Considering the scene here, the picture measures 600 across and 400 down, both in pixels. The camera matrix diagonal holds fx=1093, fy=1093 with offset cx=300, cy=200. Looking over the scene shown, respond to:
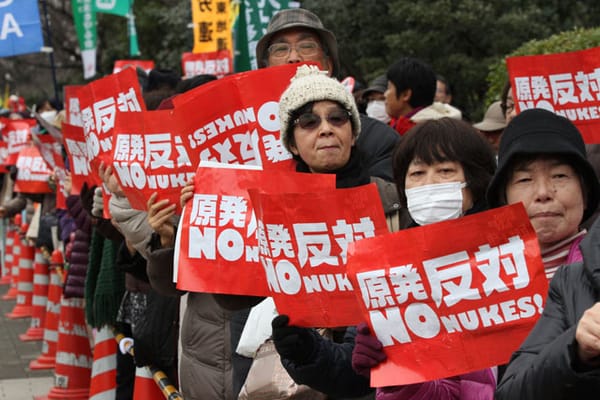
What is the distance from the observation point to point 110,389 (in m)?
7.53

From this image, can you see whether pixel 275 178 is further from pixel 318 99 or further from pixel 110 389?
pixel 110 389

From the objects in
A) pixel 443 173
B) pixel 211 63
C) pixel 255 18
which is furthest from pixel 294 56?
pixel 211 63

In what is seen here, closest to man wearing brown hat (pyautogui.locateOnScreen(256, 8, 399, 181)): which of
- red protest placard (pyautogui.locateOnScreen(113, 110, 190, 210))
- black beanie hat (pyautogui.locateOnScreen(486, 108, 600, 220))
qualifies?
red protest placard (pyautogui.locateOnScreen(113, 110, 190, 210))

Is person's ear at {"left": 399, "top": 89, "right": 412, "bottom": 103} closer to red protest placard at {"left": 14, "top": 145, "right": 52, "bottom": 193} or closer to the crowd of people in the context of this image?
the crowd of people

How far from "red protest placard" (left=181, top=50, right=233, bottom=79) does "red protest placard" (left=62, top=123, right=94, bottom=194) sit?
7.63 metres

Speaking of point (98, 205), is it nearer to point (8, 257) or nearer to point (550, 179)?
point (550, 179)

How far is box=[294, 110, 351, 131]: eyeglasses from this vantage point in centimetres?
402

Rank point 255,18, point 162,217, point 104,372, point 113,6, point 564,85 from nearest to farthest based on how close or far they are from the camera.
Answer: point 162,217
point 564,85
point 104,372
point 255,18
point 113,6

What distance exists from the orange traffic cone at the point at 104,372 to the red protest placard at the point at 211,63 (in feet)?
26.4

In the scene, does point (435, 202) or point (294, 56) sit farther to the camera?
point (294, 56)

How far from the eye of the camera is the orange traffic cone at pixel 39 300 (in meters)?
12.1

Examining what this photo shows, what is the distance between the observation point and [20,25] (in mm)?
14281

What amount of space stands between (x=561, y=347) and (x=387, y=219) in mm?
1603

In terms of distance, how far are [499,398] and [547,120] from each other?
955mm
